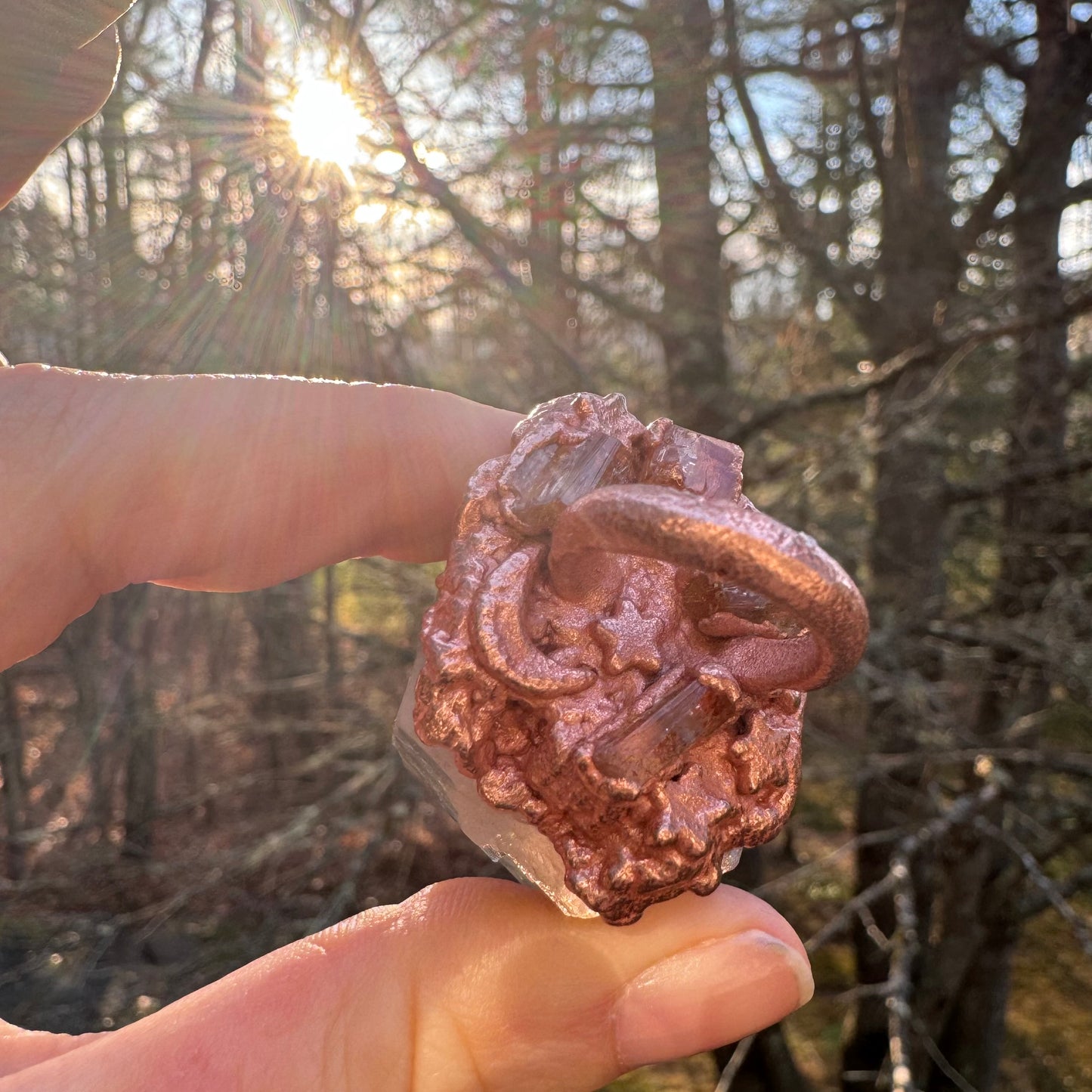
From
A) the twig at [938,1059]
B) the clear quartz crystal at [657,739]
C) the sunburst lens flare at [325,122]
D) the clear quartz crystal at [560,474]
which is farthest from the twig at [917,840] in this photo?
the sunburst lens flare at [325,122]

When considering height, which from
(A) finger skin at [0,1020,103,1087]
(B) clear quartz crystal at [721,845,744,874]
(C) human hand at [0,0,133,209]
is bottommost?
(A) finger skin at [0,1020,103,1087]

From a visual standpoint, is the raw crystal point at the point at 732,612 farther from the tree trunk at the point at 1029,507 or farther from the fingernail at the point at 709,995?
the tree trunk at the point at 1029,507

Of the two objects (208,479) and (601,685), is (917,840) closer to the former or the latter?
(601,685)

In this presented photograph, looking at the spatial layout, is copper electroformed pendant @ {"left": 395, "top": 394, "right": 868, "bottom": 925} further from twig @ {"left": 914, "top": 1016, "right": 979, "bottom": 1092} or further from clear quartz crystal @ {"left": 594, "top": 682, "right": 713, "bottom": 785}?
twig @ {"left": 914, "top": 1016, "right": 979, "bottom": 1092}

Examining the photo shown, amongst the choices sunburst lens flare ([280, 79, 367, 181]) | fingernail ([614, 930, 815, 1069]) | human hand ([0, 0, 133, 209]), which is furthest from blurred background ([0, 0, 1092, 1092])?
human hand ([0, 0, 133, 209])

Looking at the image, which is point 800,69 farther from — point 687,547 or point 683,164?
point 687,547

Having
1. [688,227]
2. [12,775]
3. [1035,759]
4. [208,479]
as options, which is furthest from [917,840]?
[12,775]
